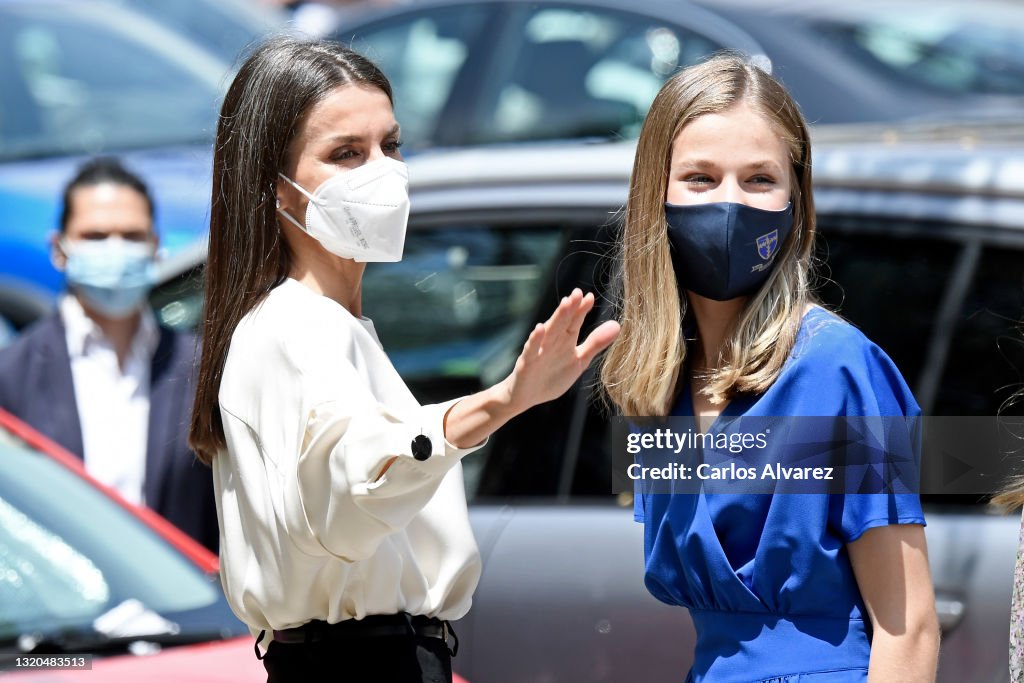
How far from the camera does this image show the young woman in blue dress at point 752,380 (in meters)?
2.34

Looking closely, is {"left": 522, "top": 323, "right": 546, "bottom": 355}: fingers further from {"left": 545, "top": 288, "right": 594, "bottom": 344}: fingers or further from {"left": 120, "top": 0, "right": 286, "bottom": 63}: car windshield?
{"left": 120, "top": 0, "right": 286, "bottom": 63}: car windshield

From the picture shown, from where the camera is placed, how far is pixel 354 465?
2.13 metres

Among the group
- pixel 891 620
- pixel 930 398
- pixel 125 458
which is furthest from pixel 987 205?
pixel 125 458

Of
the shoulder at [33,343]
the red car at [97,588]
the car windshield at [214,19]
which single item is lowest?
the red car at [97,588]

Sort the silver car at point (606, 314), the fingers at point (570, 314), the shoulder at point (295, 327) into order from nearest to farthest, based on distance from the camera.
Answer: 1. the fingers at point (570, 314)
2. the shoulder at point (295, 327)
3. the silver car at point (606, 314)

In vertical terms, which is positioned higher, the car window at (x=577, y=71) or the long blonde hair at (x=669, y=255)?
the car window at (x=577, y=71)

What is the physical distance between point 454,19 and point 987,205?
3788mm

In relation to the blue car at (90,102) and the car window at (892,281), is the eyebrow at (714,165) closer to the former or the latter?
the car window at (892,281)

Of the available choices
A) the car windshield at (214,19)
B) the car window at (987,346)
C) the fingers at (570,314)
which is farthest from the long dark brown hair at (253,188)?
the car windshield at (214,19)

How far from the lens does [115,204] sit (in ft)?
16.4

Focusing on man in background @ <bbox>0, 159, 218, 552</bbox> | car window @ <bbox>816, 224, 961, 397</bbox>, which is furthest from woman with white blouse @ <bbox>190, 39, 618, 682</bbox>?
man in background @ <bbox>0, 159, 218, 552</bbox>

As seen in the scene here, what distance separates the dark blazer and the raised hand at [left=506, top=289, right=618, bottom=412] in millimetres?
2427

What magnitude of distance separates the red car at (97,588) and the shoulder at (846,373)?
112cm

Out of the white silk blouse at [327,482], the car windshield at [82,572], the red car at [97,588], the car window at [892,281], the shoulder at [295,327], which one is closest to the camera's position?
the white silk blouse at [327,482]
